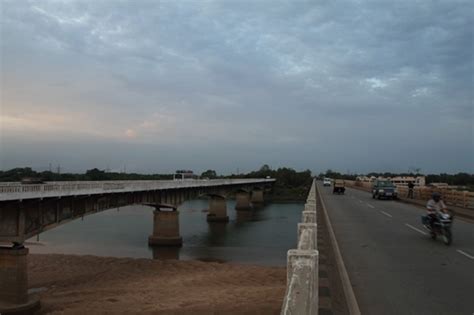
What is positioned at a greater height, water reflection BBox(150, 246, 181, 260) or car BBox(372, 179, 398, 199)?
car BBox(372, 179, 398, 199)

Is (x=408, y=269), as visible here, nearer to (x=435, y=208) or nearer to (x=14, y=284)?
(x=435, y=208)

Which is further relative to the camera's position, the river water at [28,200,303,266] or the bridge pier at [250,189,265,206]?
the bridge pier at [250,189,265,206]

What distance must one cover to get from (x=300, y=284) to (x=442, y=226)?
503 inches

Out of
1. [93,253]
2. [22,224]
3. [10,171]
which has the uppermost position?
[10,171]

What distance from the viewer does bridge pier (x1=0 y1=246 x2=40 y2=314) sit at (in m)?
22.4

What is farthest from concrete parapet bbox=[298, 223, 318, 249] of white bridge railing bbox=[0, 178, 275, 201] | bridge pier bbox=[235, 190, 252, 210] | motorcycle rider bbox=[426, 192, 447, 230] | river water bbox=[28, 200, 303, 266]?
bridge pier bbox=[235, 190, 252, 210]

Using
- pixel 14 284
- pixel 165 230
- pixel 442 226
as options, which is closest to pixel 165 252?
pixel 165 230

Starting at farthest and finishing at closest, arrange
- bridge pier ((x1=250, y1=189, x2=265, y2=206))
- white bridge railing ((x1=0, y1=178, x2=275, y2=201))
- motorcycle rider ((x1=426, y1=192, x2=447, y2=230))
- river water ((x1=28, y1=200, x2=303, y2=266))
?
bridge pier ((x1=250, y1=189, x2=265, y2=206))
river water ((x1=28, y1=200, x2=303, y2=266))
white bridge railing ((x1=0, y1=178, x2=275, y2=201))
motorcycle rider ((x1=426, y1=192, x2=447, y2=230))

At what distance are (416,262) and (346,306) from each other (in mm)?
5800

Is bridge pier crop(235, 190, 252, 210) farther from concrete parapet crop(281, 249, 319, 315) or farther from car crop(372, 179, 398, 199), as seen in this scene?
concrete parapet crop(281, 249, 319, 315)

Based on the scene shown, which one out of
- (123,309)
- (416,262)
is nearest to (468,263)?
(416,262)

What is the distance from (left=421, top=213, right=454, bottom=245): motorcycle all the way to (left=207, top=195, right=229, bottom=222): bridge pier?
2320 inches

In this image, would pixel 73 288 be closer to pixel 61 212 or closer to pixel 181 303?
pixel 61 212

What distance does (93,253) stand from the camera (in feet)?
136
